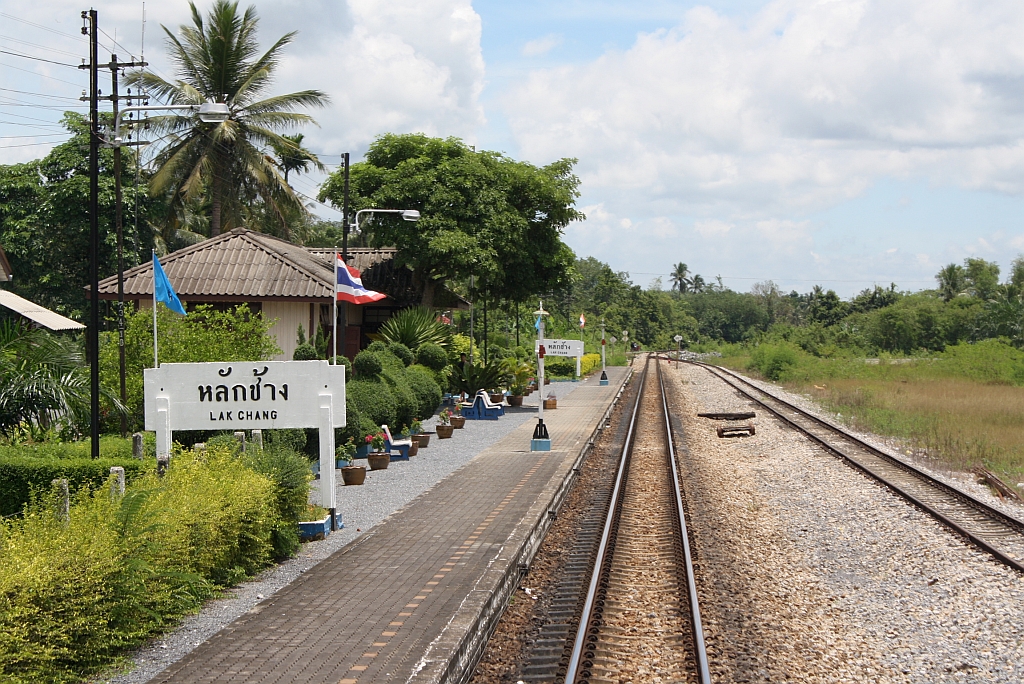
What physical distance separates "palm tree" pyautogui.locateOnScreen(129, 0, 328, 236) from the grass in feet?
69.9

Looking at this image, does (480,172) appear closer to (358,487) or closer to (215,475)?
(358,487)

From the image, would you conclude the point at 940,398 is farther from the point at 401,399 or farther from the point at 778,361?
the point at 778,361

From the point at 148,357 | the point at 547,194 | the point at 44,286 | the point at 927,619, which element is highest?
the point at 547,194

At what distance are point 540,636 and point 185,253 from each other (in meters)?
21.3

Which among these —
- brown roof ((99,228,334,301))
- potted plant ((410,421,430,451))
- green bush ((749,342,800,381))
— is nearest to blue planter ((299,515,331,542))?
potted plant ((410,421,430,451))

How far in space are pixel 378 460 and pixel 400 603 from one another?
28.1 feet

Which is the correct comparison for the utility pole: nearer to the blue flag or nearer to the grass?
Result: the blue flag

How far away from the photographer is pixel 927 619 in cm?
923

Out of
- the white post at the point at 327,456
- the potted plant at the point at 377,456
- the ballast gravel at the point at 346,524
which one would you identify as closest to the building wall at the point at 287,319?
the ballast gravel at the point at 346,524

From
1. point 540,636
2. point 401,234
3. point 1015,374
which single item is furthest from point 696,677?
point 1015,374

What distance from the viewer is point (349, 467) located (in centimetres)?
1559

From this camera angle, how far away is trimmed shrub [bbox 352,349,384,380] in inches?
773

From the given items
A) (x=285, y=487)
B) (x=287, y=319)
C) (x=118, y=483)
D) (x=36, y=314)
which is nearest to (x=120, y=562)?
(x=118, y=483)

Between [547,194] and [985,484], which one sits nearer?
[985,484]
